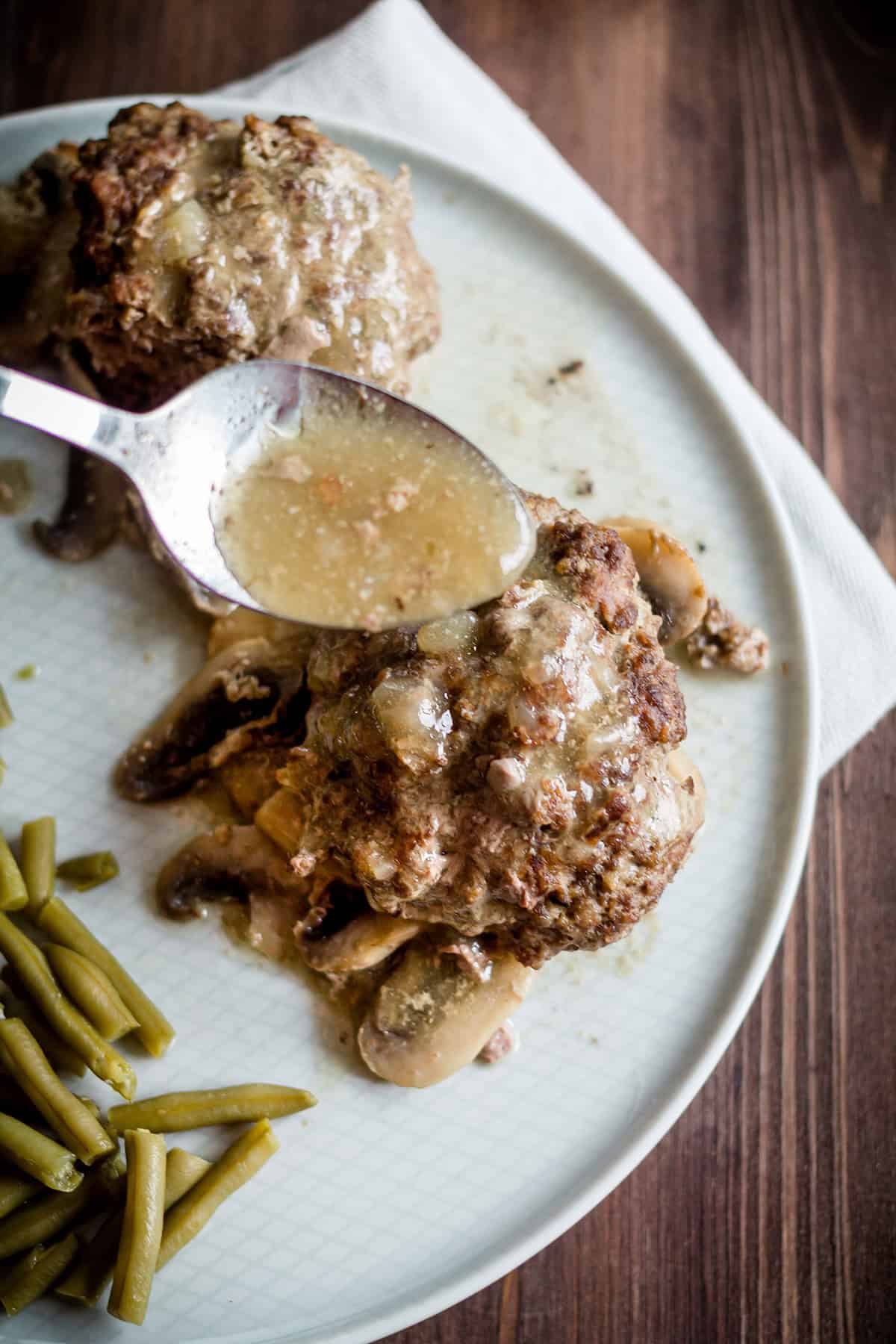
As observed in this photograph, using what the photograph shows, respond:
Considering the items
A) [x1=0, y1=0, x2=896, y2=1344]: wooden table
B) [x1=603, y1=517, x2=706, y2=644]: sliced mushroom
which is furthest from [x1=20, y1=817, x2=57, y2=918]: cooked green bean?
[x1=603, y1=517, x2=706, y2=644]: sliced mushroom

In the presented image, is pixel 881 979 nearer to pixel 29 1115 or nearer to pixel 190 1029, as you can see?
pixel 190 1029

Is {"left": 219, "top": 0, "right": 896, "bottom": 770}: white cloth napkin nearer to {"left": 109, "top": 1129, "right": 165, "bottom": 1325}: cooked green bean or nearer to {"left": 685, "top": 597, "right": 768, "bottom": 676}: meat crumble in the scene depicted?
{"left": 685, "top": 597, "right": 768, "bottom": 676}: meat crumble

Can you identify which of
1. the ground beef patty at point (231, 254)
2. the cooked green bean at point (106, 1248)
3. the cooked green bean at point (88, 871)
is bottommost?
the cooked green bean at point (106, 1248)

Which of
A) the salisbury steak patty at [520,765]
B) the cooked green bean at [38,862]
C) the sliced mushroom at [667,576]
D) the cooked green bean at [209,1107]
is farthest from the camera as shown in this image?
the sliced mushroom at [667,576]

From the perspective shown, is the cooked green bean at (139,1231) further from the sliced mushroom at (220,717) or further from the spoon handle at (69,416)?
the spoon handle at (69,416)

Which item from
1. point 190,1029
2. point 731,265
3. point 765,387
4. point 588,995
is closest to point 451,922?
point 588,995

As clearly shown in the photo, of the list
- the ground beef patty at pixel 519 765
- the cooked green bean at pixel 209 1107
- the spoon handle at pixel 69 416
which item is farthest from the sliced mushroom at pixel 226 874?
the spoon handle at pixel 69 416
